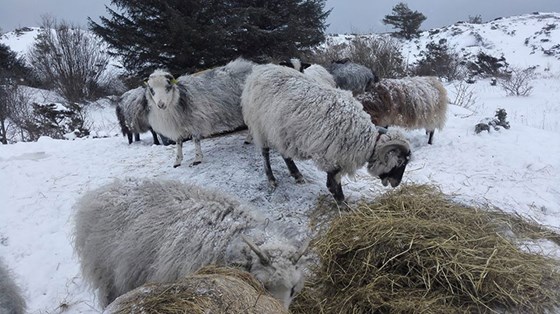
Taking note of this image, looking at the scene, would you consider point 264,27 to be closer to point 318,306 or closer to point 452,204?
point 452,204

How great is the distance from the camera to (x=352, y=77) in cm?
962

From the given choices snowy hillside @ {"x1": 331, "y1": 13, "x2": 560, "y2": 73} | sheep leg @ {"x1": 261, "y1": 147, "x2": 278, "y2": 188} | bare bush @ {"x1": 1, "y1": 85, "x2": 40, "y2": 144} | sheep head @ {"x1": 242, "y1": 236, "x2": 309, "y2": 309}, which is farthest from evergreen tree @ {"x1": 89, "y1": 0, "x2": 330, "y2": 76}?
snowy hillside @ {"x1": 331, "y1": 13, "x2": 560, "y2": 73}

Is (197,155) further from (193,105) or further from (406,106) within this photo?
(406,106)

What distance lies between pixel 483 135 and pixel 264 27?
7.96 m

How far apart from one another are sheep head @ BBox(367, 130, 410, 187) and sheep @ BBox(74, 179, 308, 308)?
6.72 feet

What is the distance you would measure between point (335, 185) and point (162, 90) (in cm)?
315

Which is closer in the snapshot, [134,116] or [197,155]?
[197,155]

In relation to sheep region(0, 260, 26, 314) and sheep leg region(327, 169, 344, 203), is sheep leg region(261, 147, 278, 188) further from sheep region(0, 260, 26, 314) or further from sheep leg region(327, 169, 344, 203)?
sheep region(0, 260, 26, 314)

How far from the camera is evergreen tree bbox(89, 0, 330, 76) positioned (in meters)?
11.5

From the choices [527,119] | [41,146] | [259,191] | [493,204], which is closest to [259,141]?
[259,191]

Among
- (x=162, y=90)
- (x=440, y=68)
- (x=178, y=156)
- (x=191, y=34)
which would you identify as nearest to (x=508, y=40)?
(x=440, y=68)

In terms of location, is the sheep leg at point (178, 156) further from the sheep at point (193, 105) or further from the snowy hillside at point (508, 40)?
the snowy hillside at point (508, 40)

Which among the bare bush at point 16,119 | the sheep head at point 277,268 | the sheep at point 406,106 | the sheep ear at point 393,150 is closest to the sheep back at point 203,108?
the sheep at point 406,106

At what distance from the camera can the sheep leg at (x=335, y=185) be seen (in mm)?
5074
